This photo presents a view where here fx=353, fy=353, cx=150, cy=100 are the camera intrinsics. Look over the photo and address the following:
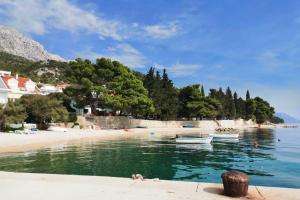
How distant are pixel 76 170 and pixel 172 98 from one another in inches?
3365

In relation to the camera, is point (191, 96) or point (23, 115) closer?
→ point (23, 115)

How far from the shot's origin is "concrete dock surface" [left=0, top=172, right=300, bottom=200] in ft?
43.0

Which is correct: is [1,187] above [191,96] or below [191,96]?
below

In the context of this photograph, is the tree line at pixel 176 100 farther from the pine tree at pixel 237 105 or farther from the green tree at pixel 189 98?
the pine tree at pixel 237 105

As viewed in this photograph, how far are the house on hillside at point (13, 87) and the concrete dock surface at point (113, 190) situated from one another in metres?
68.0

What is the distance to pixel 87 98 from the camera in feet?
270

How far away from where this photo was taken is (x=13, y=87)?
94.2 m

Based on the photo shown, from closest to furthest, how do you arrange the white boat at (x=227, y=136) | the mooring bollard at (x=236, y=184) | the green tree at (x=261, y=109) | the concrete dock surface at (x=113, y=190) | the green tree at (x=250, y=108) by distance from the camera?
the concrete dock surface at (x=113, y=190) → the mooring bollard at (x=236, y=184) → the white boat at (x=227, y=136) → the green tree at (x=250, y=108) → the green tree at (x=261, y=109)

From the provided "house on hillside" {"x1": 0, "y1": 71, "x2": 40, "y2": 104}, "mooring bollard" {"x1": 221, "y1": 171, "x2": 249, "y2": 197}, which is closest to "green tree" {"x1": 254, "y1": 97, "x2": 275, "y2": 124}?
"house on hillside" {"x1": 0, "y1": 71, "x2": 40, "y2": 104}

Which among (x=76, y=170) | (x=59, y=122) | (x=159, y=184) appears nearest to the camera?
(x=159, y=184)

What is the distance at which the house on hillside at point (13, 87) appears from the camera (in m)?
79.7

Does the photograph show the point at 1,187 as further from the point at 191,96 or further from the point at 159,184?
the point at 191,96

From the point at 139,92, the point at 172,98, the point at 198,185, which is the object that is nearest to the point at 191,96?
the point at 172,98

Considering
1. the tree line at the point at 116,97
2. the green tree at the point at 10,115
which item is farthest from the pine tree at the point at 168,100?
the green tree at the point at 10,115
